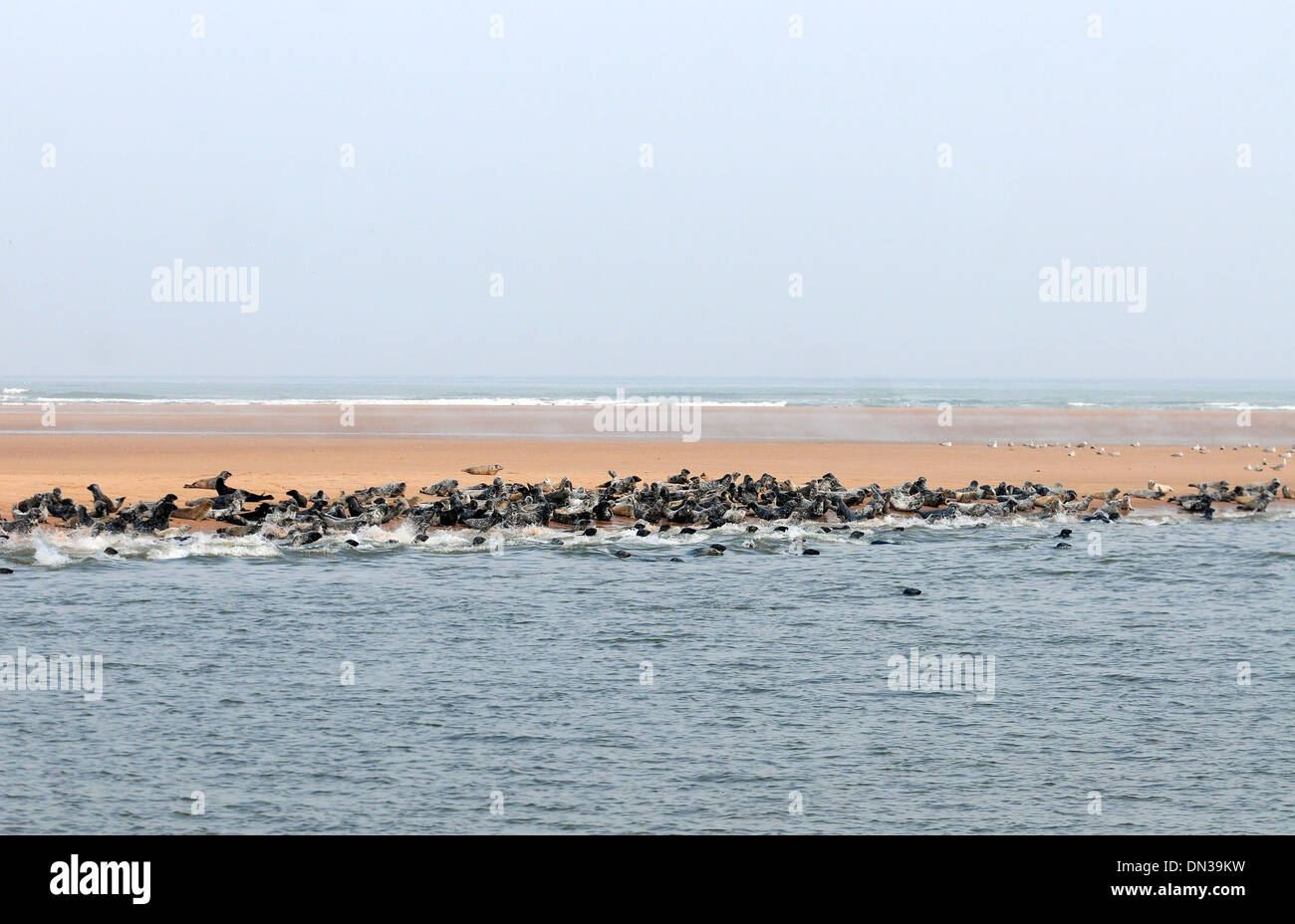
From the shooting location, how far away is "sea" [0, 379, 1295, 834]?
9367mm

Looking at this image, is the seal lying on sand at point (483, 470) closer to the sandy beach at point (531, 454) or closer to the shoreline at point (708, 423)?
the sandy beach at point (531, 454)

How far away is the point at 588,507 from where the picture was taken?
26.0 metres

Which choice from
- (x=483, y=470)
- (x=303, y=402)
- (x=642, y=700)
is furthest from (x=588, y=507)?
(x=303, y=402)

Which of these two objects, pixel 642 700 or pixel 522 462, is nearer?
pixel 642 700

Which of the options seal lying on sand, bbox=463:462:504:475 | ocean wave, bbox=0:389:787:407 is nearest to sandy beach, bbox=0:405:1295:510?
seal lying on sand, bbox=463:462:504:475

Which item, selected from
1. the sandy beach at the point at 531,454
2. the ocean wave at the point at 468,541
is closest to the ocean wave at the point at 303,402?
the sandy beach at the point at 531,454

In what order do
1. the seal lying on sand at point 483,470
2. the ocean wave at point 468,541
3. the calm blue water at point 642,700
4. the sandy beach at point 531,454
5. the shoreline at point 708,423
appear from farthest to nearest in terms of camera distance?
the shoreline at point 708,423, the seal lying on sand at point 483,470, the sandy beach at point 531,454, the ocean wave at point 468,541, the calm blue water at point 642,700

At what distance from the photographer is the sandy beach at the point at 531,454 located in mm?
33250

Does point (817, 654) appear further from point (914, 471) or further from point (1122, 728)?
point (914, 471)

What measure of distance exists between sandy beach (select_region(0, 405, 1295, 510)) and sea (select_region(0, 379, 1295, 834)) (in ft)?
37.2

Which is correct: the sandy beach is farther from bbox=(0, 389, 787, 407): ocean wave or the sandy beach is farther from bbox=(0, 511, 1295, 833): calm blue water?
bbox=(0, 389, 787, 407): ocean wave

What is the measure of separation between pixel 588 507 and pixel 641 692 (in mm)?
13560

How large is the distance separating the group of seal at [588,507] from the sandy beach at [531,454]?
2855 mm

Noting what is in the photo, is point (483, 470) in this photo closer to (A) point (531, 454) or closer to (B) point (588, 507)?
(A) point (531, 454)
